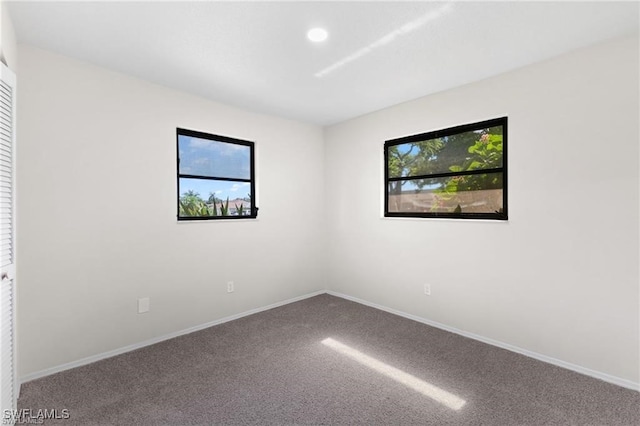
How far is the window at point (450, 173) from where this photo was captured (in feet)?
9.74

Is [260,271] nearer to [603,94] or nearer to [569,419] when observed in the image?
[569,419]

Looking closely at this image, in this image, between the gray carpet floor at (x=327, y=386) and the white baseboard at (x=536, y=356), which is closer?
the gray carpet floor at (x=327, y=386)

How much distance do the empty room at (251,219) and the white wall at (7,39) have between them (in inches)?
1.2

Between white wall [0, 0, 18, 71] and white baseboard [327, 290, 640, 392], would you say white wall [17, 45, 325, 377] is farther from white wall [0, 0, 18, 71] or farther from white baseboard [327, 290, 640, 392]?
white baseboard [327, 290, 640, 392]

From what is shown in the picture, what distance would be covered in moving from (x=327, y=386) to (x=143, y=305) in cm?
187

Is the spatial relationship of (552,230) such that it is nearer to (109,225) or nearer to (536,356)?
(536,356)

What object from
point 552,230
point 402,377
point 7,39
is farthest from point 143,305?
point 552,230

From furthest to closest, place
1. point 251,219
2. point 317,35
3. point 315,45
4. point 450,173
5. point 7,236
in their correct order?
point 251,219 → point 450,173 → point 315,45 → point 317,35 → point 7,236

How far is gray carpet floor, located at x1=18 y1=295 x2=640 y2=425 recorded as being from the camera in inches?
75.5

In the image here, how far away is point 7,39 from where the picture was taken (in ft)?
6.15

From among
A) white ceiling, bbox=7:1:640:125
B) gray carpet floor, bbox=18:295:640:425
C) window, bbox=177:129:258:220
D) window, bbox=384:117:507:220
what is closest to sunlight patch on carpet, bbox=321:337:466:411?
gray carpet floor, bbox=18:295:640:425

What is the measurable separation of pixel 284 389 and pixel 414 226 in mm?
2190

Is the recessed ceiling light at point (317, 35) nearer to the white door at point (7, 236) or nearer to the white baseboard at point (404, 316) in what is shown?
the white door at point (7, 236)

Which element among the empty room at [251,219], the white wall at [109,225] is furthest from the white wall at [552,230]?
the white wall at [109,225]
